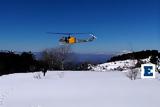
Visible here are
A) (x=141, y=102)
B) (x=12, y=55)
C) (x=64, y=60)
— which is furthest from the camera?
(x=64, y=60)

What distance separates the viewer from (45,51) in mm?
68625

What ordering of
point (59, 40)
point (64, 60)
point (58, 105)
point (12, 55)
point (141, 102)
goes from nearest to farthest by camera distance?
point (58, 105), point (141, 102), point (59, 40), point (12, 55), point (64, 60)

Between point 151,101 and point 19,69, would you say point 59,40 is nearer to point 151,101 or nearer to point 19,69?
point 151,101

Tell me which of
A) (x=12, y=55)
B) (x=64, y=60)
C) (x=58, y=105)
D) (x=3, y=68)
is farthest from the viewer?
(x=64, y=60)

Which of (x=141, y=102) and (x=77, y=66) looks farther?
(x=77, y=66)

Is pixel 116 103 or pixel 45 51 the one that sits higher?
pixel 45 51

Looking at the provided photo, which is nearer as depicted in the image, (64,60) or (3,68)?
(3,68)

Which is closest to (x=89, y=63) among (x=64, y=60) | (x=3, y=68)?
(x=64, y=60)

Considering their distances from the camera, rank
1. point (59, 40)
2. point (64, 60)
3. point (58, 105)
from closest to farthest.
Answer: point (58, 105), point (59, 40), point (64, 60)

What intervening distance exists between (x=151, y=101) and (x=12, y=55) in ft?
155

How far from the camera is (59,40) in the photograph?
70.7 ft

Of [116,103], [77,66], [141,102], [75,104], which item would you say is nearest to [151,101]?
[141,102]

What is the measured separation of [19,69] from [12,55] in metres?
3.82

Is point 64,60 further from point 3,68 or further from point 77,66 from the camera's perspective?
point 3,68
